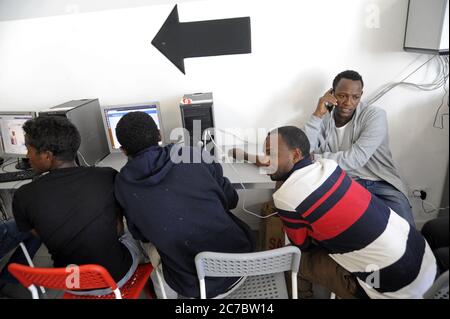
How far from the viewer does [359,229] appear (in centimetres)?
101

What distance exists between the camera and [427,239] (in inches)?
36.5

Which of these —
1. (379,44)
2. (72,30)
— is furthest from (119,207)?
(379,44)

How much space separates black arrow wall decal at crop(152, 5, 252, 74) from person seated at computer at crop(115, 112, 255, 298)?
3.08 ft

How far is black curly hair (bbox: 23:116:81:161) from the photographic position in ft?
4.07

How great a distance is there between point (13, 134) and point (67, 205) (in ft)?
4.15

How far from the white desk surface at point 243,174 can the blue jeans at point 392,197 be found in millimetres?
630

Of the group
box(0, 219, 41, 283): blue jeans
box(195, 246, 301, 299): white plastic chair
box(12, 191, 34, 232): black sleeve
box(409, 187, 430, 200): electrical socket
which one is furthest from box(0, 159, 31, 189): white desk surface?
box(409, 187, 430, 200): electrical socket

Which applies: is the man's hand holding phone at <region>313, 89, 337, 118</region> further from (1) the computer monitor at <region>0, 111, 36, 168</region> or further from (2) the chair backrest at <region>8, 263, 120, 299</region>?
(1) the computer monitor at <region>0, 111, 36, 168</region>

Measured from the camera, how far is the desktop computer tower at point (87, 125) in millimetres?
1789

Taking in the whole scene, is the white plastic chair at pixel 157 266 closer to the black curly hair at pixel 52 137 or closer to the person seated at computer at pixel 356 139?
the black curly hair at pixel 52 137

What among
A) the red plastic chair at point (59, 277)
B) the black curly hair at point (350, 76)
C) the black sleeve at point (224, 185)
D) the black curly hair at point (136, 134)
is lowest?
the red plastic chair at point (59, 277)

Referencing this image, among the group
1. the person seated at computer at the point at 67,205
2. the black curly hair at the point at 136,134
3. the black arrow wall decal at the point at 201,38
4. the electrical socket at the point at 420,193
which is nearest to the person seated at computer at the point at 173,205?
the black curly hair at the point at 136,134

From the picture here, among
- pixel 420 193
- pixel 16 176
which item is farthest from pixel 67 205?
pixel 420 193

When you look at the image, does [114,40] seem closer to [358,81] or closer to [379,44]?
[358,81]
